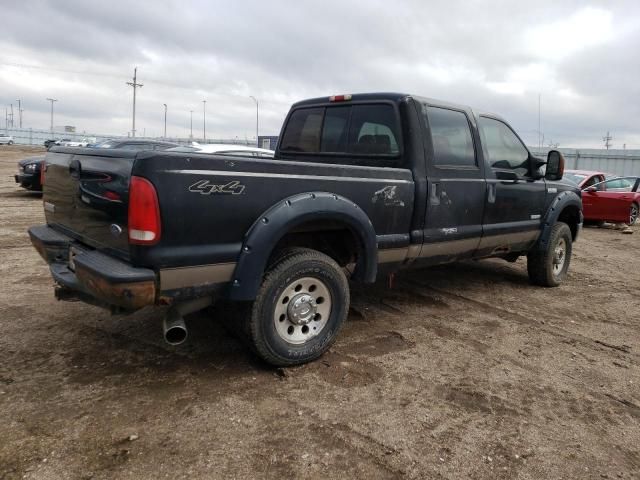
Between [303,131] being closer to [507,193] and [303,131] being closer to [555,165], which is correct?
[507,193]

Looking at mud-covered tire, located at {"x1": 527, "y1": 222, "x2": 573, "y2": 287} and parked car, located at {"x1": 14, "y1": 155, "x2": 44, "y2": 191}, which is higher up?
parked car, located at {"x1": 14, "y1": 155, "x2": 44, "y2": 191}

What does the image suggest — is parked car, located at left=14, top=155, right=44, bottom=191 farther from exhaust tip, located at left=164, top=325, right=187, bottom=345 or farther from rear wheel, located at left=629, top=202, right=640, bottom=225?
rear wheel, located at left=629, top=202, right=640, bottom=225

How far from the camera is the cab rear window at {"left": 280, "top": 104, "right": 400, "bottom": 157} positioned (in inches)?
168

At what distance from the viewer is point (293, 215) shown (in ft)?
10.5

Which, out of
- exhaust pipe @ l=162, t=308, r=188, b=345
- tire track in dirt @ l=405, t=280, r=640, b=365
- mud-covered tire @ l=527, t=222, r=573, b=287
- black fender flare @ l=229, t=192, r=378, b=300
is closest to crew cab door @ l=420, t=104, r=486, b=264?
tire track in dirt @ l=405, t=280, r=640, b=365

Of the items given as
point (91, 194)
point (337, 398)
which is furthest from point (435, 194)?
point (91, 194)

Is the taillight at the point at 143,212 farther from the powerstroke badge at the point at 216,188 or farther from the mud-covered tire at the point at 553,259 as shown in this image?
the mud-covered tire at the point at 553,259

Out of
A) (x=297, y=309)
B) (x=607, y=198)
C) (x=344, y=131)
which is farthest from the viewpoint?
(x=607, y=198)

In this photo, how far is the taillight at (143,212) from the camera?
2.67 m

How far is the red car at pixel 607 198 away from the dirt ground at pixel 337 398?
8.82 m

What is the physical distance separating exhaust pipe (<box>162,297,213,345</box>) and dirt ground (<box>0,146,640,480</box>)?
0.38 meters

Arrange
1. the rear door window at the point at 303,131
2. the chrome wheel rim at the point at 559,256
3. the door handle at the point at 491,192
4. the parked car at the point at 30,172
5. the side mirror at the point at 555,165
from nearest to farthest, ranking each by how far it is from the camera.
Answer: the door handle at the point at 491,192, the rear door window at the point at 303,131, the side mirror at the point at 555,165, the chrome wheel rim at the point at 559,256, the parked car at the point at 30,172

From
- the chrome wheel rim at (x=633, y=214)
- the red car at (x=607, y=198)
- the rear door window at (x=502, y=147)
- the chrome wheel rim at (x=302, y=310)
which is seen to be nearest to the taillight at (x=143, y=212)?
the chrome wheel rim at (x=302, y=310)

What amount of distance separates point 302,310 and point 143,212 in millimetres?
1282
